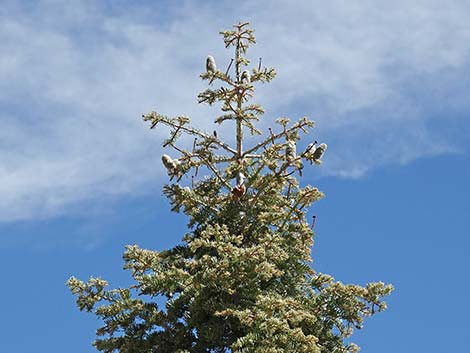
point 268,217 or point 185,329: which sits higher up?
point 268,217

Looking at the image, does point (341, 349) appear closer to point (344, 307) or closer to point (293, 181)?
point (344, 307)

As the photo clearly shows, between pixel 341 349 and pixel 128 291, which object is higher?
pixel 128 291

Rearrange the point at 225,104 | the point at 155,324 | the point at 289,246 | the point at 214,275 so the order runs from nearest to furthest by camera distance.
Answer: the point at 214,275
the point at 155,324
the point at 289,246
the point at 225,104

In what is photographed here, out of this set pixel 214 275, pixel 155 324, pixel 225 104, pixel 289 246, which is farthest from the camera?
pixel 225 104

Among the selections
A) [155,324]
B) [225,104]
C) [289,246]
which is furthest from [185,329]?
[225,104]

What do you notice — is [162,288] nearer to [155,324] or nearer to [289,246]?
[155,324]

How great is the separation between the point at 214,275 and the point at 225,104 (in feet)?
11.3

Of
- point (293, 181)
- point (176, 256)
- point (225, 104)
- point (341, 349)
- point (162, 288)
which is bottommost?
point (341, 349)

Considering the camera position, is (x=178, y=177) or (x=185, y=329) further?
(x=178, y=177)

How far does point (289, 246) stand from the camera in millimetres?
11180

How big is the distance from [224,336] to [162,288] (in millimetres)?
1040

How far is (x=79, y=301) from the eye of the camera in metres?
10.6

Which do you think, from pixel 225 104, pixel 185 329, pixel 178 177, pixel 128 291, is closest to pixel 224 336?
pixel 185 329

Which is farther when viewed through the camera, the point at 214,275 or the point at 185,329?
the point at 185,329
